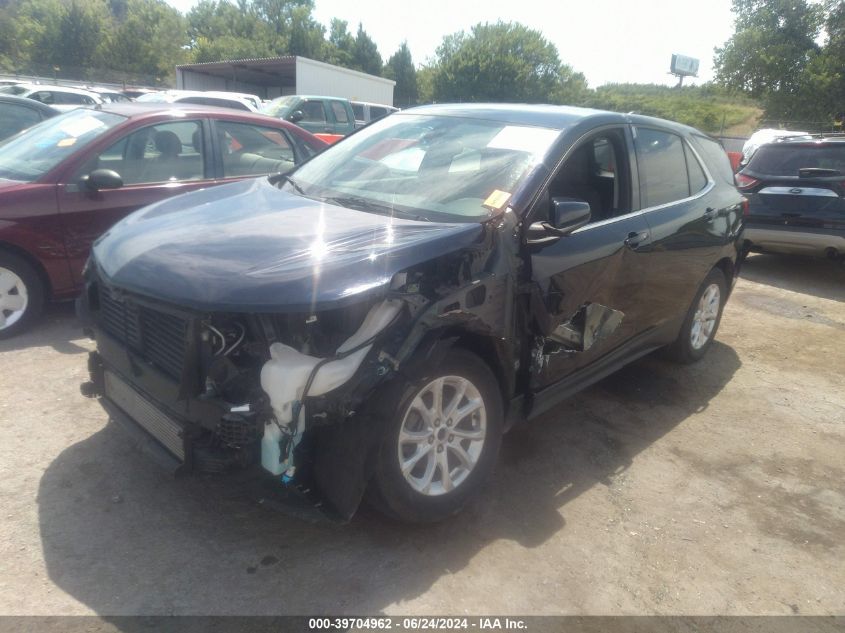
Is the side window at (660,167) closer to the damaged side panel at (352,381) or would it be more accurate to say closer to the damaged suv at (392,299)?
the damaged suv at (392,299)

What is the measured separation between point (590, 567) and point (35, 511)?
2.40m

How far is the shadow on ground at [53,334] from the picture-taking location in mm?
4398

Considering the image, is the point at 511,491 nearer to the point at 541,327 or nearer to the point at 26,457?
the point at 541,327

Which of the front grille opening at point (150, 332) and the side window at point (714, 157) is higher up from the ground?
the side window at point (714, 157)

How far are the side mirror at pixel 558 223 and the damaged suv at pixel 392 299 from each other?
0.01 m

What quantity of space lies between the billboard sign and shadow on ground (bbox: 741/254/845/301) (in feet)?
185

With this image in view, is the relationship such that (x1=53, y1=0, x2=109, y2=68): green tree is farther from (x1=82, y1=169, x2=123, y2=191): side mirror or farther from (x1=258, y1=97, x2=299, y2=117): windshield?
(x1=82, y1=169, x2=123, y2=191): side mirror

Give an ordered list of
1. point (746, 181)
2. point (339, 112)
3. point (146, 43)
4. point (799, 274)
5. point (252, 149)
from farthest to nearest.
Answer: point (146, 43)
point (339, 112)
point (799, 274)
point (746, 181)
point (252, 149)

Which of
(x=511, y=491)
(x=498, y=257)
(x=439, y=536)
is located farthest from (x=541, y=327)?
(x=439, y=536)

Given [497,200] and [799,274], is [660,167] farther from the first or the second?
[799,274]

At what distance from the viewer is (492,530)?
291cm

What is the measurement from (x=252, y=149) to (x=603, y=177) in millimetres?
3274

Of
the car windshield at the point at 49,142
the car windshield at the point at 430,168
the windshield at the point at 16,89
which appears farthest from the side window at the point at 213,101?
the car windshield at the point at 430,168

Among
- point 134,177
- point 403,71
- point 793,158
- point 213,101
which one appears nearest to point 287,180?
point 134,177
